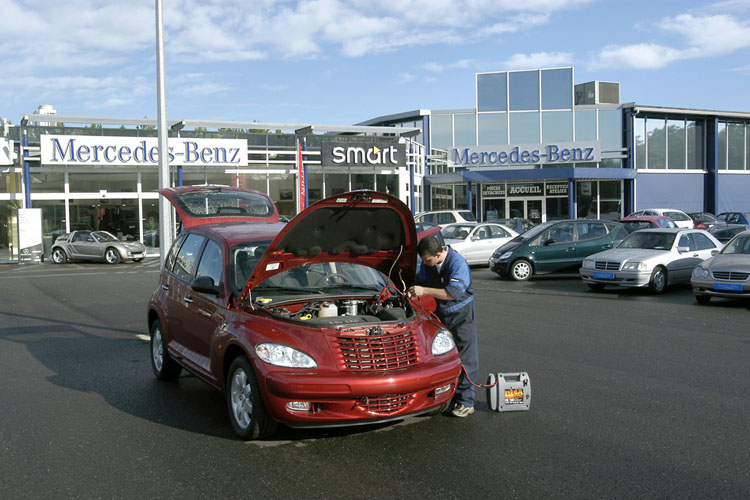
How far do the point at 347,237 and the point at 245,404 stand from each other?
162 cm

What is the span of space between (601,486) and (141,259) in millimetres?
25587

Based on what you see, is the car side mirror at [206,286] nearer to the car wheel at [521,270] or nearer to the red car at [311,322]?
the red car at [311,322]

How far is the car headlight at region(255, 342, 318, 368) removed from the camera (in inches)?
195

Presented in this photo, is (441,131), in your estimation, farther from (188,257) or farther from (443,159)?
(188,257)

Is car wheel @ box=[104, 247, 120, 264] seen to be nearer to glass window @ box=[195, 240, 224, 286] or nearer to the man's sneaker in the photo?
glass window @ box=[195, 240, 224, 286]

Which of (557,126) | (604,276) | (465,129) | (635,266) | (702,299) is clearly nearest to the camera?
(702,299)

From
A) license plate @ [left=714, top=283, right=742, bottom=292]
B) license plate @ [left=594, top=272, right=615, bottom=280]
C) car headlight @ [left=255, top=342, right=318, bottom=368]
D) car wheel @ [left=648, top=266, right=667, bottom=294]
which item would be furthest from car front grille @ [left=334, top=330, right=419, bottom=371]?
car wheel @ [left=648, top=266, right=667, bottom=294]

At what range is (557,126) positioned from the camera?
1623 inches

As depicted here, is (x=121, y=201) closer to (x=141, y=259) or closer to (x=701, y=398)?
(x=141, y=259)

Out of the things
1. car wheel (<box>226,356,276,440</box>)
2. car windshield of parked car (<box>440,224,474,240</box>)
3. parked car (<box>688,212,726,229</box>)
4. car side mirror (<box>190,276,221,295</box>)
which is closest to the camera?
car wheel (<box>226,356,276,440</box>)

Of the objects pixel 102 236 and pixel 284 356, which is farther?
pixel 102 236

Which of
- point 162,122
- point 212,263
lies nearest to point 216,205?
point 162,122

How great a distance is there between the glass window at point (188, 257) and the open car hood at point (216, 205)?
5.02ft

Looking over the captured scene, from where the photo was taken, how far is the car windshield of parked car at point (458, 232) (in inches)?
843
